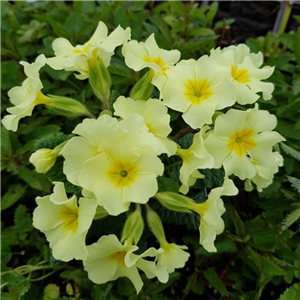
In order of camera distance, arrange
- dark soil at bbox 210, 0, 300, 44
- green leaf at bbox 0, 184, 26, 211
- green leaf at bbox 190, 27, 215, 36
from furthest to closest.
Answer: dark soil at bbox 210, 0, 300, 44, green leaf at bbox 190, 27, 215, 36, green leaf at bbox 0, 184, 26, 211

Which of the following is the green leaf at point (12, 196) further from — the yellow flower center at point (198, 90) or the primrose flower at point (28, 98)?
the yellow flower center at point (198, 90)

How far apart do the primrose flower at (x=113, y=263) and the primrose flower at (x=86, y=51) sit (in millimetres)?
494

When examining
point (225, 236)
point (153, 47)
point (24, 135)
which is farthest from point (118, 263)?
point (24, 135)

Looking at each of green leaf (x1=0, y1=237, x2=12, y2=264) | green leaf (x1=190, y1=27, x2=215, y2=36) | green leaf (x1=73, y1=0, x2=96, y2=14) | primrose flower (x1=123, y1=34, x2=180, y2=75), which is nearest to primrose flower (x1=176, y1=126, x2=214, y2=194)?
primrose flower (x1=123, y1=34, x2=180, y2=75)

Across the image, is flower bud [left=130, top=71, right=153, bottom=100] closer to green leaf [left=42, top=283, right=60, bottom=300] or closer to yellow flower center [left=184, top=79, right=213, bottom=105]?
yellow flower center [left=184, top=79, right=213, bottom=105]

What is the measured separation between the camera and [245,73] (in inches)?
46.7

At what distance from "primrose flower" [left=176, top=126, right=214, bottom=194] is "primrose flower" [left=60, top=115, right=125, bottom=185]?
20 centimetres

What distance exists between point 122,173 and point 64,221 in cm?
20

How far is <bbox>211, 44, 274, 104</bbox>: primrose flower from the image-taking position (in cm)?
107

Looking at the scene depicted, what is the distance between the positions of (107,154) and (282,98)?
0.96 metres

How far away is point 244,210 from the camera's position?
1.62 meters

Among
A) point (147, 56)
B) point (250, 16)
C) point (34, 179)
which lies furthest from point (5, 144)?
point (250, 16)

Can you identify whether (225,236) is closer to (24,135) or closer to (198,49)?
(198,49)

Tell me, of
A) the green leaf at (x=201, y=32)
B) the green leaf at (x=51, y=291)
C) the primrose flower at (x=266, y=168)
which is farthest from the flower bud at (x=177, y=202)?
the green leaf at (x=201, y=32)
